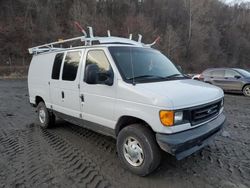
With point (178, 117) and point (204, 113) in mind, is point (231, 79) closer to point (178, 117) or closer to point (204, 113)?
point (204, 113)

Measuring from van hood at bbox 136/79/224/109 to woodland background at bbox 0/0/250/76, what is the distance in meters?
29.2

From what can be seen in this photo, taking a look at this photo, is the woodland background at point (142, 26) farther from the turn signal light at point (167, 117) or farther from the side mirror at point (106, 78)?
the turn signal light at point (167, 117)

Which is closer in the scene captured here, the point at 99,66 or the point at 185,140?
the point at 185,140

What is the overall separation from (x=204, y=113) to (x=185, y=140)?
68cm

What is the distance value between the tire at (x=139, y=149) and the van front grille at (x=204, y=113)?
0.68 meters

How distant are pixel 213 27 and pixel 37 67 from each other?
47.1 meters

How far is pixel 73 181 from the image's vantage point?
3318 mm

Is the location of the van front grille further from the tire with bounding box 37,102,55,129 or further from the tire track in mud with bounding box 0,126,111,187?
the tire with bounding box 37,102,55,129

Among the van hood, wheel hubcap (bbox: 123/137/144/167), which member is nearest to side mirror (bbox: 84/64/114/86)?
the van hood

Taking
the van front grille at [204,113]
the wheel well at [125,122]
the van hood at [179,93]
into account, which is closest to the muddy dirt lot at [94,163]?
the wheel well at [125,122]

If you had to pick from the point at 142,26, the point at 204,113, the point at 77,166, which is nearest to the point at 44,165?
the point at 77,166

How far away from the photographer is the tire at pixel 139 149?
327cm

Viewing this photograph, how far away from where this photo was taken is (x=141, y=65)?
4.06 m

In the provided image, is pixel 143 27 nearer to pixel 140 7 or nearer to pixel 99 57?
pixel 140 7
